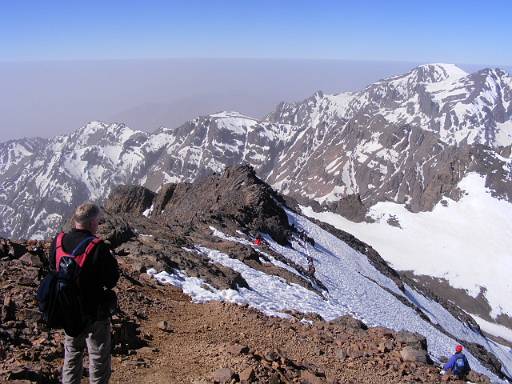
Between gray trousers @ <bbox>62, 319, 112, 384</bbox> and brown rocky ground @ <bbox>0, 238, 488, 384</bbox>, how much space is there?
1.57 m

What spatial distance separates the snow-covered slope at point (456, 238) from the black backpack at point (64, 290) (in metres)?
113

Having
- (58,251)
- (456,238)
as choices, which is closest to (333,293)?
(58,251)

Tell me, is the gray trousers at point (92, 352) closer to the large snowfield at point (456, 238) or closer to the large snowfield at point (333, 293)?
the large snowfield at point (333, 293)

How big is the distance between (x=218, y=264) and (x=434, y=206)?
522 ft

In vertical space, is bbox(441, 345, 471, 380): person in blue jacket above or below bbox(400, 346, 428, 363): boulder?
below

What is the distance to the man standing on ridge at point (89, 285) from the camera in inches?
340

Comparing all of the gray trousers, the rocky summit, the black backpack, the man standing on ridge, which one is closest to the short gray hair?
the man standing on ridge

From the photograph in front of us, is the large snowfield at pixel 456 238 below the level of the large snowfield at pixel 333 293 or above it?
below

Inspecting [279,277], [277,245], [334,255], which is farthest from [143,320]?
[334,255]

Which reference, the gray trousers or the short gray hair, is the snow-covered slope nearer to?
the gray trousers

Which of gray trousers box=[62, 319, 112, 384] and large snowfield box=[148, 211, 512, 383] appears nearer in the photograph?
gray trousers box=[62, 319, 112, 384]

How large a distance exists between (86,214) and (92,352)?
105 inches

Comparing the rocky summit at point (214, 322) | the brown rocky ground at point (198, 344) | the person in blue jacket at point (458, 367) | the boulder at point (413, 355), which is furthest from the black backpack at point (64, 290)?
the person in blue jacket at point (458, 367)

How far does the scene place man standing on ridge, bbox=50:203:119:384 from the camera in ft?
28.4
